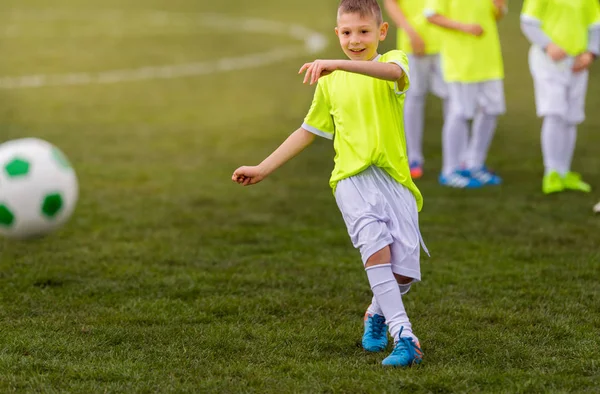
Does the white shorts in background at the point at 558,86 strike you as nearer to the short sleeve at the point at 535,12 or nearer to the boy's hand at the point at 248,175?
the short sleeve at the point at 535,12

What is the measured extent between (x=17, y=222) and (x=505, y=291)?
273 centimetres

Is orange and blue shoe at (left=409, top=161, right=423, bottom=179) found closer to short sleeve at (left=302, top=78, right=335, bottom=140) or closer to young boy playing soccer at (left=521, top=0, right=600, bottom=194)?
young boy playing soccer at (left=521, top=0, right=600, bottom=194)

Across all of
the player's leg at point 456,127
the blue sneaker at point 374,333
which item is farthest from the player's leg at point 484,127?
the blue sneaker at point 374,333

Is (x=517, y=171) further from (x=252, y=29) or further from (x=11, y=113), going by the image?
(x=252, y=29)

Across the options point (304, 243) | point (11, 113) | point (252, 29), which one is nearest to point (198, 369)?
point (304, 243)

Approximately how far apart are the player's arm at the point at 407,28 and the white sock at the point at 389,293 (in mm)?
4913

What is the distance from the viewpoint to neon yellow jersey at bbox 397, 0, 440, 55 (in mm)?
9102

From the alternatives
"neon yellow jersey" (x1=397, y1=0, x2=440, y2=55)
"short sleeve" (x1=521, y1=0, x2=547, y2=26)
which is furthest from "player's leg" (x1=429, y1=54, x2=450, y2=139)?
"short sleeve" (x1=521, y1=0, x2=547, y2=26)

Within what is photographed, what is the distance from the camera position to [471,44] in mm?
8625

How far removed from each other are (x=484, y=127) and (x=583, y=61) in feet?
3.59

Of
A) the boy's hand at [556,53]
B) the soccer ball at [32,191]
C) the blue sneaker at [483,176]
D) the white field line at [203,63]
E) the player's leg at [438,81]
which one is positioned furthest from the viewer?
the white field line at [203,63]

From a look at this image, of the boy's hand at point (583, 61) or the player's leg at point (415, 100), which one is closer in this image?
the boy's hand at point (583, 61)

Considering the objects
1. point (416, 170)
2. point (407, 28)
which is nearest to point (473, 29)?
point (407, 28)

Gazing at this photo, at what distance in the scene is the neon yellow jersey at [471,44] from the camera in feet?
28.2
